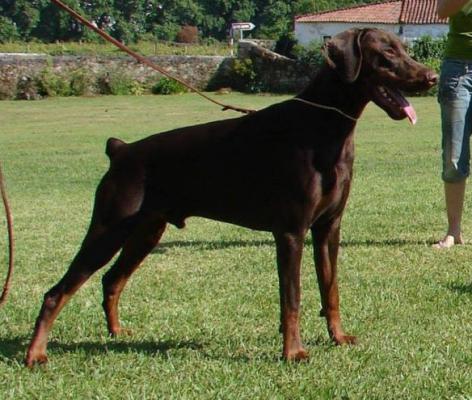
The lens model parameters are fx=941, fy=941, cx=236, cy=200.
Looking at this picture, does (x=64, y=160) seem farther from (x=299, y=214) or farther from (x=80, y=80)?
(x=80, y=80)

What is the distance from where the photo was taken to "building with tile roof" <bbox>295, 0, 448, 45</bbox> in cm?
6481

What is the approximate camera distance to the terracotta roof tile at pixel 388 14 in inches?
2581

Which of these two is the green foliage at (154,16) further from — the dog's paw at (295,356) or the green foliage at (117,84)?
the dog's paw at (295,356)

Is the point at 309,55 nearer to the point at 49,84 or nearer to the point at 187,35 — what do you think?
the point at 49,84

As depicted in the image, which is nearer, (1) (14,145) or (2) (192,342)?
(2) (192,342)

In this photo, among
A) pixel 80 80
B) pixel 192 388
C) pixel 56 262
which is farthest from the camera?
pixel 80 80

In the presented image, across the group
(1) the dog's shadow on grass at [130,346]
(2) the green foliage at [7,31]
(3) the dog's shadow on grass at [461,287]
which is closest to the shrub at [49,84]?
(3) the dog's shadow on grass at [461,287]

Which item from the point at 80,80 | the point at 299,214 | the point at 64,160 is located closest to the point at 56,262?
the point at 299,214

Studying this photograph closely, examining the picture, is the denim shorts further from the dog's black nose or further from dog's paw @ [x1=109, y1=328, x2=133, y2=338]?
dog's paw @ [x1=109, y1=328, x2=133, y2=338]

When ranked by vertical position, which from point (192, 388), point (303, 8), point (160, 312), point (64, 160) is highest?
point (192, 388)

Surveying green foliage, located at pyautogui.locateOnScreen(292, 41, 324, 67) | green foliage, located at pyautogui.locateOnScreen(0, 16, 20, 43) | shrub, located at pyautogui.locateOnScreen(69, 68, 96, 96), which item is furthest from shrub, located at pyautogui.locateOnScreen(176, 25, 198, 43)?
shrub, located at pyautogui.locateOnScreen(69, 68, 96, 96)

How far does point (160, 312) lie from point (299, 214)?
1718 mm

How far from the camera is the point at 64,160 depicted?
63.1 feet

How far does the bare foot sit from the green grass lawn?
5.2 inches
